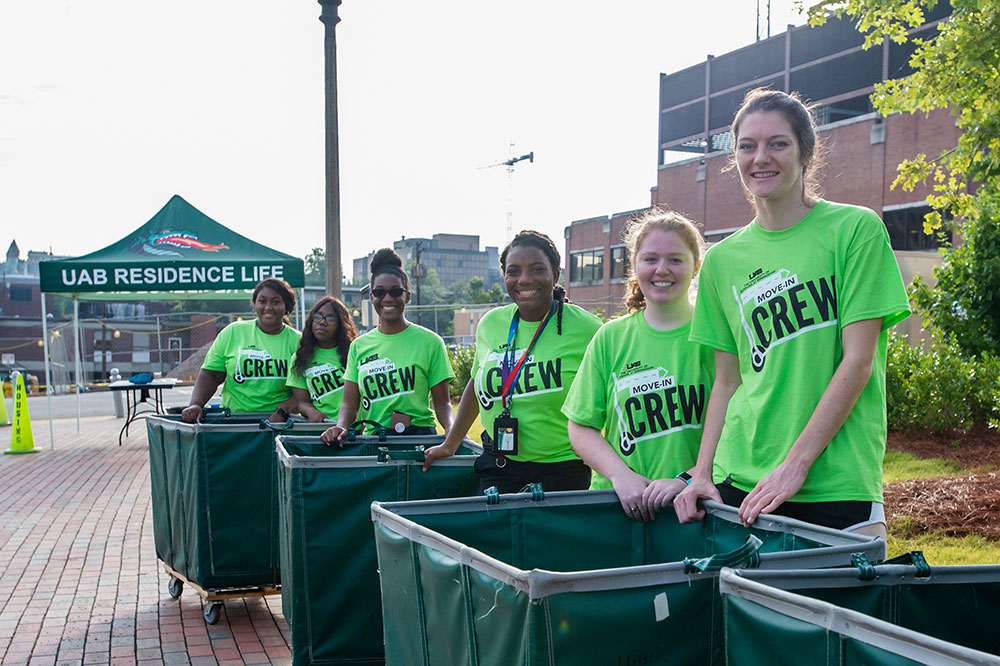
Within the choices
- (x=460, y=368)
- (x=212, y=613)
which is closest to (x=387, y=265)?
(x=212, y=613)

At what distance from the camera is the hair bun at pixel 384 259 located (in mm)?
5270

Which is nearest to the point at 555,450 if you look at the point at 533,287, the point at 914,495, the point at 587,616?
the point at 533,287

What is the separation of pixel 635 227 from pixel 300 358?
323 centimetres

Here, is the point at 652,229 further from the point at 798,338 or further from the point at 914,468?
the point at 914,468

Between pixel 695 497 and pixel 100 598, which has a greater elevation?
pixel 695 497

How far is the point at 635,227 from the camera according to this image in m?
3.40

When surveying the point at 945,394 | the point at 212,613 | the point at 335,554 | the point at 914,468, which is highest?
the point at 335,554

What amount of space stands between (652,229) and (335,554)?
1.96m

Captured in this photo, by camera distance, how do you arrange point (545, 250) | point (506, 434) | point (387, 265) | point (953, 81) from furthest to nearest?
point (953, 81) → point (387, 265) → point (545, 250) → point (506, 434)

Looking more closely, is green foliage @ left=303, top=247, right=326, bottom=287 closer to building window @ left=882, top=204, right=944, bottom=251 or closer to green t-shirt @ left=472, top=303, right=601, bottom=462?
building window @ left=882, top=204, right=944, bottom=251

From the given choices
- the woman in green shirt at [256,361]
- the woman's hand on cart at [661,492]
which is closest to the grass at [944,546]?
the woman's hand on cart at [661,492]

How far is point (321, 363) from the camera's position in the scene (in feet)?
19.7

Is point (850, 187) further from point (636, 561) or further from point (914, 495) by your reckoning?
point (636, 561)

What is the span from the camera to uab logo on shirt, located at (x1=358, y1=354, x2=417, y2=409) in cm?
493
